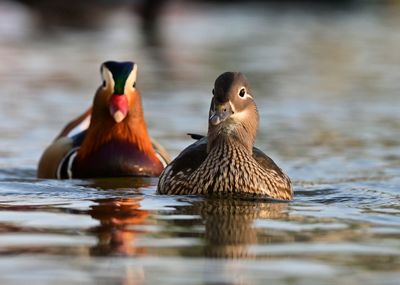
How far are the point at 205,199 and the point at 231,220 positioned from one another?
2.88 feet

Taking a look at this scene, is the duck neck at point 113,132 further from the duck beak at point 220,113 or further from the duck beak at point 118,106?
the duck beak at point 220,113

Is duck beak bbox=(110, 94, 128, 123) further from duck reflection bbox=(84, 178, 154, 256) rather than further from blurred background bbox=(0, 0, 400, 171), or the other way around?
blurred background bbox=(0, 0, 400, 171)

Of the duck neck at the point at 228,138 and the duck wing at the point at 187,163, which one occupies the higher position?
the duck neck at the point at 228,138

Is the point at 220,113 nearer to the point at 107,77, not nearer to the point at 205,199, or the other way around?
the point at 205,199

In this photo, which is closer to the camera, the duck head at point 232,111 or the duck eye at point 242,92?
the duck head at point 232,111

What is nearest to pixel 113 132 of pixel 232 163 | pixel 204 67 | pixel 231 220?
pixel 232 163

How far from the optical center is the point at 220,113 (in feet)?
25.9

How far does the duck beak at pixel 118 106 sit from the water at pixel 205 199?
604mm

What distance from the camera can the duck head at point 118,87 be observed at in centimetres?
1017

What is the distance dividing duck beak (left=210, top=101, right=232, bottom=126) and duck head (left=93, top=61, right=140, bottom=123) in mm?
2312

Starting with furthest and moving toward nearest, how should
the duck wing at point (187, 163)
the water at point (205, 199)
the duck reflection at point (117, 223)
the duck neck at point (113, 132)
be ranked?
the duck neck at point (113, 132) → the duck wing at point (187, 163) → the duck reflection at point (117, 223) → the water at point (205, 199)

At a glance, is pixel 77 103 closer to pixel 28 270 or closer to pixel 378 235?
pixel 378 235

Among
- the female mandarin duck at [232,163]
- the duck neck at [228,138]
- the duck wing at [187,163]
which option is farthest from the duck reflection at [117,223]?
the duck neck at [228,138]

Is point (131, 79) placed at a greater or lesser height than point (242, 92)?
greater
